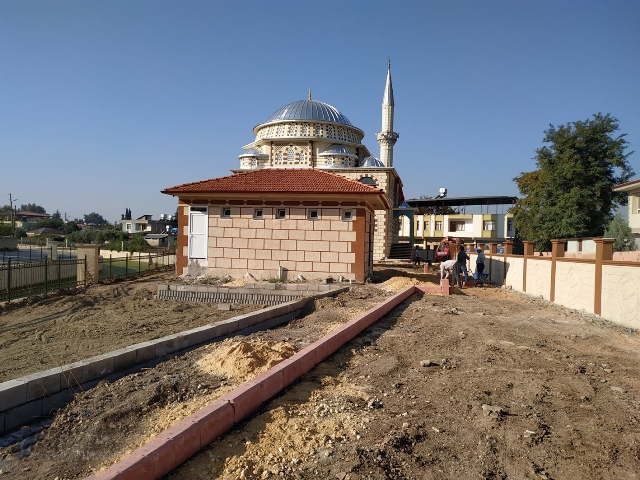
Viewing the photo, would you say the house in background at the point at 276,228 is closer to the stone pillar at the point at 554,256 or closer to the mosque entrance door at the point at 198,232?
the mosque entrance door at the point at 198,232

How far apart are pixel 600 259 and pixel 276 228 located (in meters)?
9.85

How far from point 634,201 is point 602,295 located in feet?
69.4

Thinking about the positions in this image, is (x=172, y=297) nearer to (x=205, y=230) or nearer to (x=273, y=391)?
(x=205, y=230)

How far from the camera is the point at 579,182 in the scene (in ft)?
98.0

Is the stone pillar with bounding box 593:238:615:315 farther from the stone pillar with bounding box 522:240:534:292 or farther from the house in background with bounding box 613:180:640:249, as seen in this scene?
the house in background with bounding box 613:180:640:249

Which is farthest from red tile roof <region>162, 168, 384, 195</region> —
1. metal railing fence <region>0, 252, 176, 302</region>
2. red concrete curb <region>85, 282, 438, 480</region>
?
red concrete curb <region>85, 282, 438, 480</region>

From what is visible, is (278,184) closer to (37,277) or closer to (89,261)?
(89,261)

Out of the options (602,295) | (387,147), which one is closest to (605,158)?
(387,147)

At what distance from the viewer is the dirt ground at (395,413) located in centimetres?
340

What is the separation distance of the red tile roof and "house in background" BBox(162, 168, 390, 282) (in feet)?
0.12

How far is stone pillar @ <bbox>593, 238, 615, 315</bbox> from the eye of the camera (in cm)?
1039

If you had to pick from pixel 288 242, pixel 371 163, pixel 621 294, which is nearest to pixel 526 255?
pixel 621 294

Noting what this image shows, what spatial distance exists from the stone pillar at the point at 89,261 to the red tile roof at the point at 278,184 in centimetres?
392

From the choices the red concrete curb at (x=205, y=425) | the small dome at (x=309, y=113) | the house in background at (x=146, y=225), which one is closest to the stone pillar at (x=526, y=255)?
the red concrete curb at (x=205, y=425)
